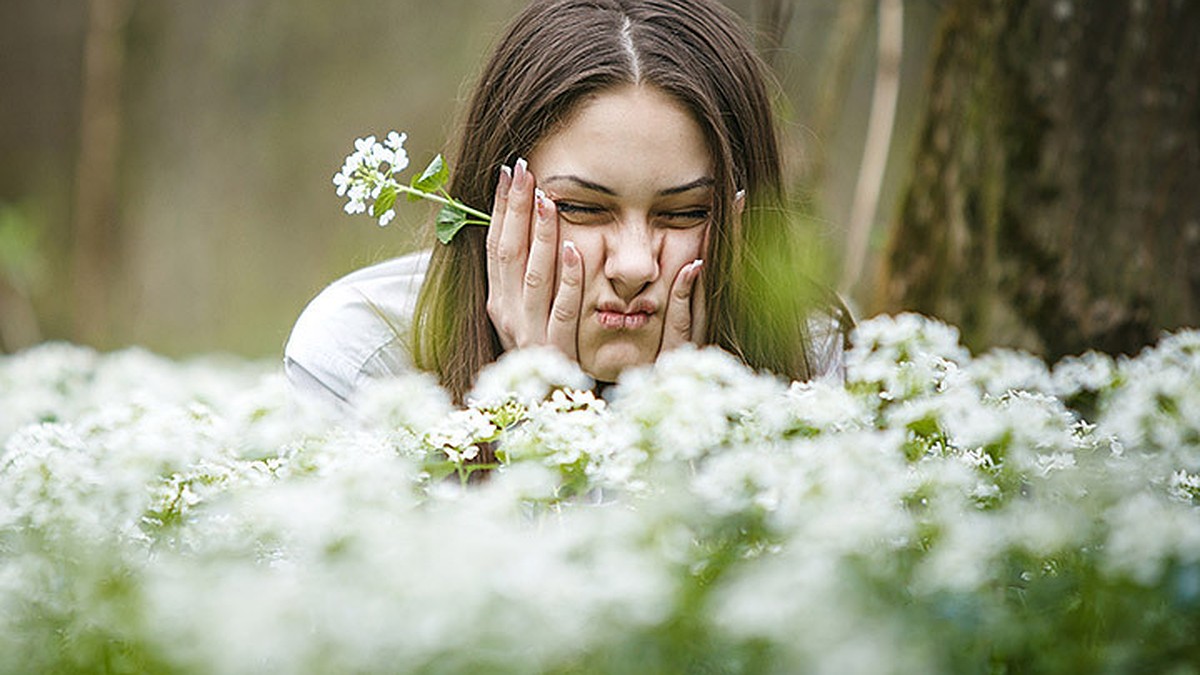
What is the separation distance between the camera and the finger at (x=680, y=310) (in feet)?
6.54

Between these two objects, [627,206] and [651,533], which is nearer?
[651,533]

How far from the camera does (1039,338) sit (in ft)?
8.98

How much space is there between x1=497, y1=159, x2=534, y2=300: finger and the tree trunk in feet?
3.80

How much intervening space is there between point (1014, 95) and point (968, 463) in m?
1.49

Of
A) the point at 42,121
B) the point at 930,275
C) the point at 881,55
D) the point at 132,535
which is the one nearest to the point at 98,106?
the point at 42,121

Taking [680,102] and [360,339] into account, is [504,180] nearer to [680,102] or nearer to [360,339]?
[680,102]

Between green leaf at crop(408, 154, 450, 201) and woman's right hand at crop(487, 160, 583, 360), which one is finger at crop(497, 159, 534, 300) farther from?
green leaf at crop(408, 154, 450, 201)

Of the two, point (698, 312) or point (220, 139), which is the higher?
point (698, 312)

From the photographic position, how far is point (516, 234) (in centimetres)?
209

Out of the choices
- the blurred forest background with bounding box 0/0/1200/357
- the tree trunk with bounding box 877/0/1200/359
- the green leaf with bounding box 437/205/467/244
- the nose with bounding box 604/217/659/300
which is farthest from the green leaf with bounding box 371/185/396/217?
the blurred forest background with bounding box 0/0/1200/357

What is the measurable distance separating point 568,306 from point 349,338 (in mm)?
520

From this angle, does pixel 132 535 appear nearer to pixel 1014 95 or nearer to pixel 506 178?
pixel 506 178

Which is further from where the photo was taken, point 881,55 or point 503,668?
point 881,55

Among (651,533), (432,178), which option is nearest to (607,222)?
(432,178)
